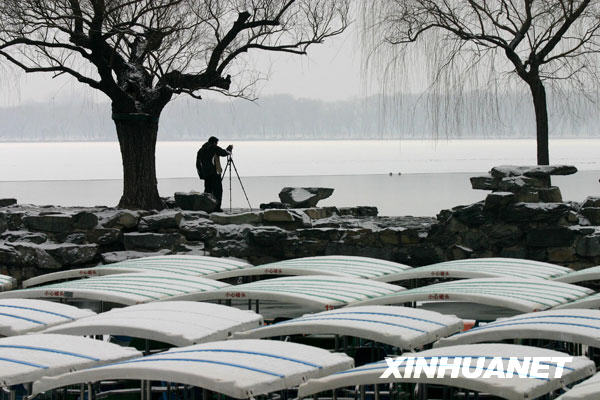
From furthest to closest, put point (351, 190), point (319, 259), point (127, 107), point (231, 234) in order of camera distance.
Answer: point (351, 190) < point (127, 107) < point (231, 234) < point (319, 259)

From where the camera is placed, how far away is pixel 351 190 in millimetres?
41281

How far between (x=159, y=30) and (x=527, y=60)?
7.05m

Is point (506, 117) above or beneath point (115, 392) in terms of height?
above

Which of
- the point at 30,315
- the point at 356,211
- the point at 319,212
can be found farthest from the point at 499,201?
the point at 30,315

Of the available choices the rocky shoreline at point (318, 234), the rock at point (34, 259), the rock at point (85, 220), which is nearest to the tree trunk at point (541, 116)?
the rocky shoreline at point (318, 234)

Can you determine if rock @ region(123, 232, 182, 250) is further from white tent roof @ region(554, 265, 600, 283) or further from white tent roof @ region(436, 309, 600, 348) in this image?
white tent roof @ region(436, 309, 600, 348)

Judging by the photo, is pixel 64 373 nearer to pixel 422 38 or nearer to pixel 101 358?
pixel 101 358

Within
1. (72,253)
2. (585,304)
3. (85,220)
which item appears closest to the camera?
(585,304)

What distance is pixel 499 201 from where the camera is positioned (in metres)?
18.4

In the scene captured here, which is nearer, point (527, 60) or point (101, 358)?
point (101, 358)

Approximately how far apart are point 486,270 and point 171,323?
5.43 metres

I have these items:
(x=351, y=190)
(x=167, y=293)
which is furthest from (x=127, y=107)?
(x=351, y=190)

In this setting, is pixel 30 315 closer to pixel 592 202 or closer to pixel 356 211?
pixel 592 202

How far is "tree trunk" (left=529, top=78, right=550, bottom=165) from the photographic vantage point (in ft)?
72.3
